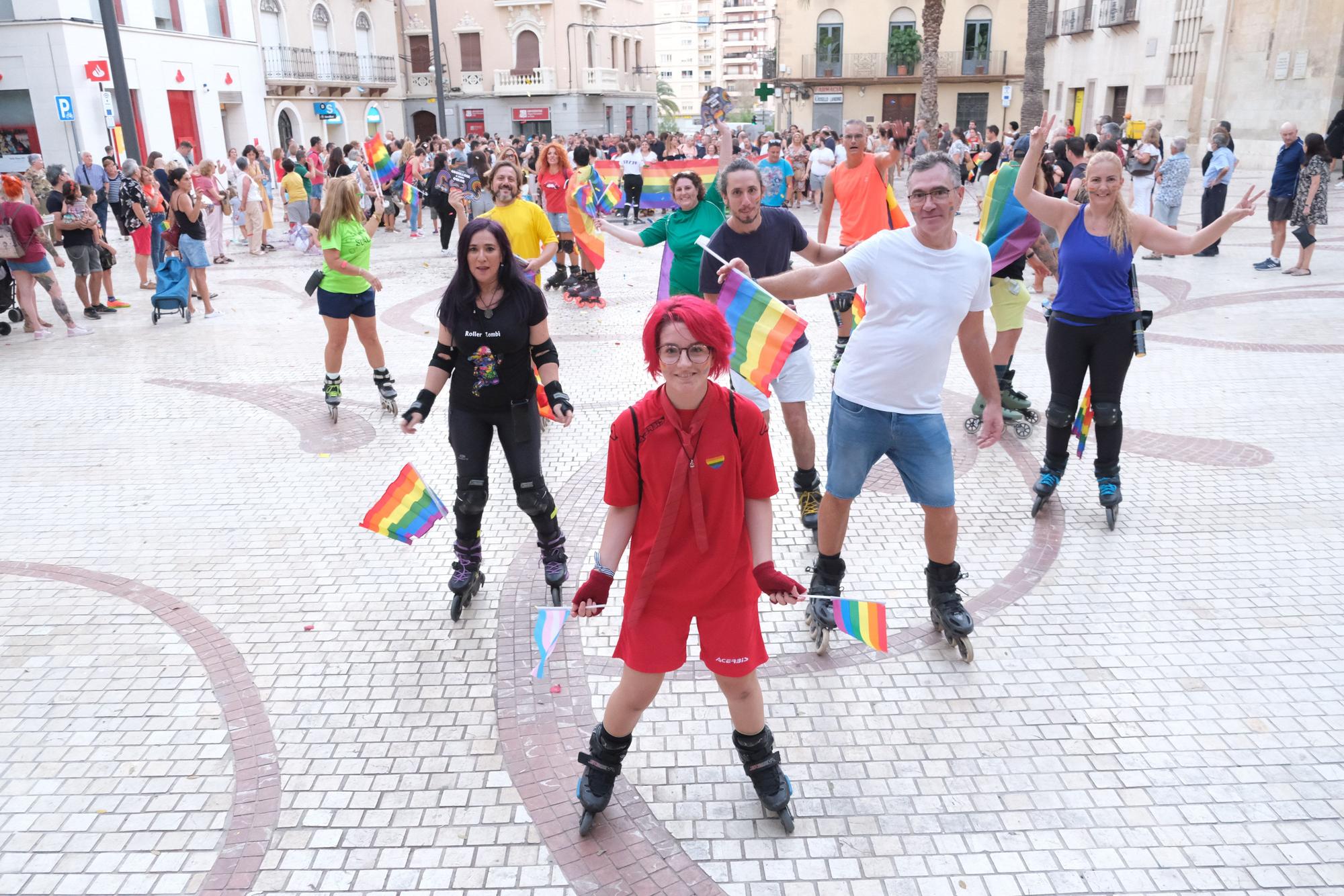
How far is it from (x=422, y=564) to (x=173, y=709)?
1564 mm

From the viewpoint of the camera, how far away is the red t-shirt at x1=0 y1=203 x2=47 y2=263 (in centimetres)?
1021

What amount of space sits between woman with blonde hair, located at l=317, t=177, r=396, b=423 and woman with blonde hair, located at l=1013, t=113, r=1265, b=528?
4664mm

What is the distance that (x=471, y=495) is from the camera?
473 centimetres

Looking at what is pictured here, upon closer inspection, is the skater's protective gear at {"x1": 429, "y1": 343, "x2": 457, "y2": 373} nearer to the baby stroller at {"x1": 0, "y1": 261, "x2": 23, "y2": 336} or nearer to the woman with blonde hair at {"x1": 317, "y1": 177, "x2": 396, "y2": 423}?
the woman with blonde hair at {"x1": 317, "y1": 177, "x2": 396, "y2": 423}

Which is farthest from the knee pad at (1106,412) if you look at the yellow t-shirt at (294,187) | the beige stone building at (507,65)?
the beige stone building at (507,65)

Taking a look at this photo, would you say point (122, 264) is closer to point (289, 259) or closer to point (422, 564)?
point (289, 259)

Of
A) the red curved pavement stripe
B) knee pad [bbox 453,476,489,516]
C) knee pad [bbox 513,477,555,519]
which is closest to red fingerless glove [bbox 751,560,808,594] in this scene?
the red curved pavement stripe

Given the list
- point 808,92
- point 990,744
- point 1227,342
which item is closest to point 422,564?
point 990,744

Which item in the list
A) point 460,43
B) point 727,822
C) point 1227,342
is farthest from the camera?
point 460,43

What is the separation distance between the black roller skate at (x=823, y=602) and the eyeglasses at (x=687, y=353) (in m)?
1.84

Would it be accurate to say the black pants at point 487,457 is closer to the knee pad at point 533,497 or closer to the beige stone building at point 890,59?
the knee pad at point 533,497

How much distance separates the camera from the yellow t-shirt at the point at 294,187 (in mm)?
16641

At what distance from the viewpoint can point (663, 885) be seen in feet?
10.0

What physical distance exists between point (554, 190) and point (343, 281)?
205 inches
